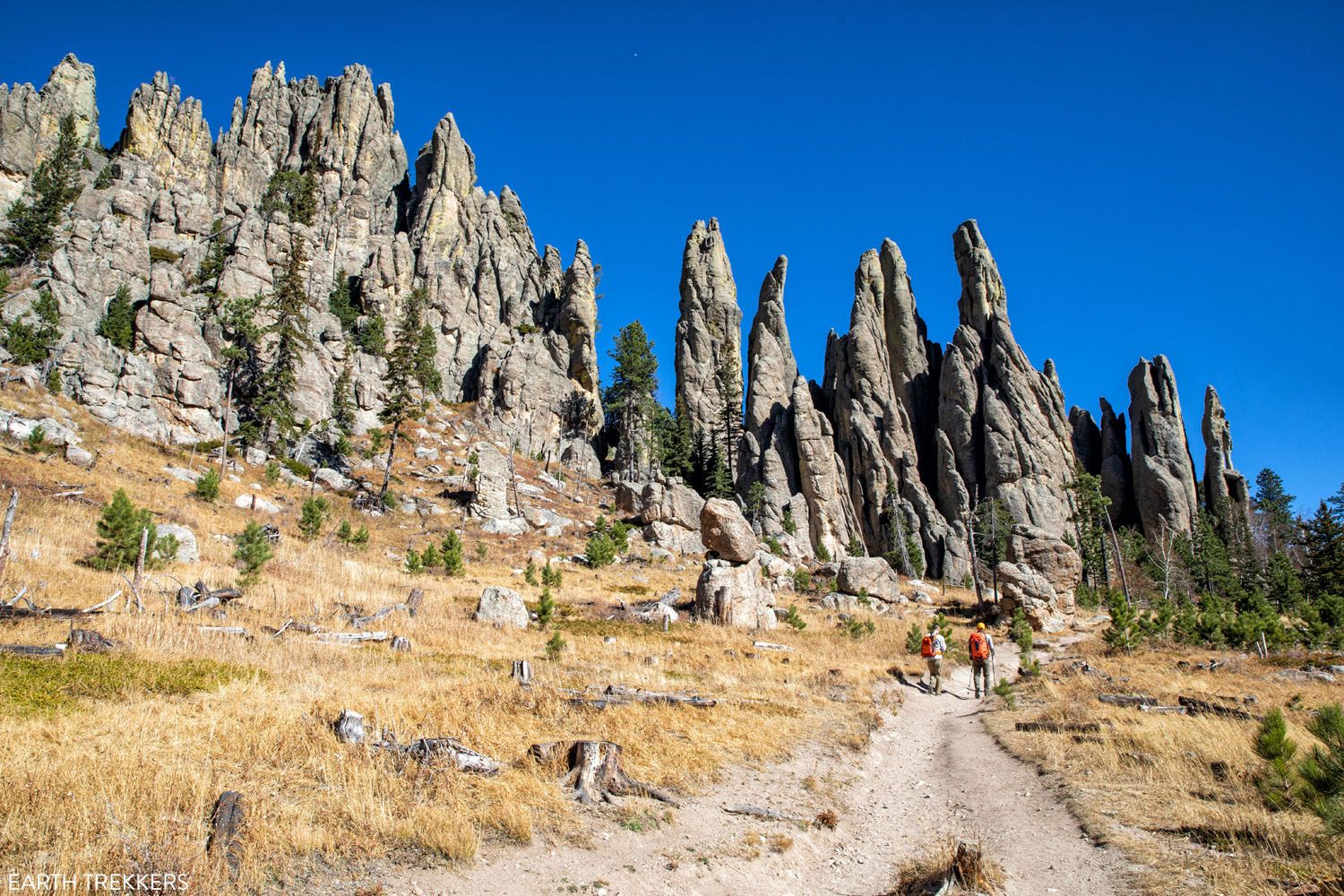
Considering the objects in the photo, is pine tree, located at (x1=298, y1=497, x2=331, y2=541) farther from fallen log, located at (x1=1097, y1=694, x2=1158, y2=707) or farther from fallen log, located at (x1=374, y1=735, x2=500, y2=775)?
fallen log, located at (x1=1097, y1=694, x2=1158, y2=707)

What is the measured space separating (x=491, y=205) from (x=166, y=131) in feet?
148

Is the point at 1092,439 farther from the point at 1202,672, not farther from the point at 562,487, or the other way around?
the point at 1202,672

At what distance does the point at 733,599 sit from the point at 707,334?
78964mm

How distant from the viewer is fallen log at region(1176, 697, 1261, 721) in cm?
1321

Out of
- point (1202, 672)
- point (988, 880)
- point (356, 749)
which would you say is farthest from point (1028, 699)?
point (356, 749)

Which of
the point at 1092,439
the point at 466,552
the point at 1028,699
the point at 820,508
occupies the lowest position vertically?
the point at 1028,699

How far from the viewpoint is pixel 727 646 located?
22016mm

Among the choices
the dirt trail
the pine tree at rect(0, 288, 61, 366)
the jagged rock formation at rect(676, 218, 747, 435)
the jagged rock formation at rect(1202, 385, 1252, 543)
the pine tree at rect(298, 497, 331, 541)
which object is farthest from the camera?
the jagged rock formation at rect(676, 218, 747, 435)

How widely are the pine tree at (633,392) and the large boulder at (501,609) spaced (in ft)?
187

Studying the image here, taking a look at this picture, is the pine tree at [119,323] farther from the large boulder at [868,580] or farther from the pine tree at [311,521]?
the large boulder at [868,580]

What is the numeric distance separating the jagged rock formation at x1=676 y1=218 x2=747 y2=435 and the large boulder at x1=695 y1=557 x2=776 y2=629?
6568 centimetres

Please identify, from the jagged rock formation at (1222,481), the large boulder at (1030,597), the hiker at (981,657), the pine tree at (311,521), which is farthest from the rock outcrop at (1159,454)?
the pine tree at (311,521)

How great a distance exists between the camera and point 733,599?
27.4 metres

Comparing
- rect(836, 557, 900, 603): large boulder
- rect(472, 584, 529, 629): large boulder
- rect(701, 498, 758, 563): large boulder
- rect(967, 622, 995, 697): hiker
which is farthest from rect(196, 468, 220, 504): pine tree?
rect(836, 557, 900, 603): large boulder
